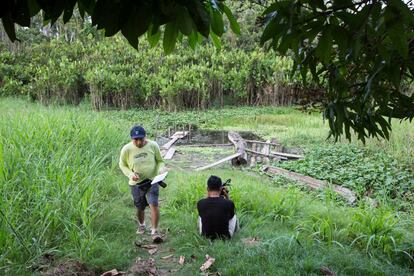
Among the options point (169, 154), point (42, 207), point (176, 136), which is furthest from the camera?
point (176, 136)

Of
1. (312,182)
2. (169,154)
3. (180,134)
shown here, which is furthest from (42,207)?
(180,134)

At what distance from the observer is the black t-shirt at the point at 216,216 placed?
13.3 feet

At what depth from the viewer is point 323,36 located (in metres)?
1.21

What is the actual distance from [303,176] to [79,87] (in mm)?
14264

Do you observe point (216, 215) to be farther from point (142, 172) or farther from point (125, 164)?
point (125, 164)

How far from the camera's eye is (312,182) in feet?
24.5

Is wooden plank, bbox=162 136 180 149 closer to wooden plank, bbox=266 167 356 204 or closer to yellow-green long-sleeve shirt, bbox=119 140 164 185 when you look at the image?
wooden plank, bbox=266 167 356 204

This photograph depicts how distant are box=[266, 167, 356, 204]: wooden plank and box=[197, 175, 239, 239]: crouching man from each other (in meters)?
2.92

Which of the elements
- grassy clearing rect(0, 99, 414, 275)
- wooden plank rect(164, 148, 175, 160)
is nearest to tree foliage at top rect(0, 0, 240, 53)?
grassy clearing rect(0, 99, 414, 275)

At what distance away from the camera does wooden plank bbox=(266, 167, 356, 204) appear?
6.62 m

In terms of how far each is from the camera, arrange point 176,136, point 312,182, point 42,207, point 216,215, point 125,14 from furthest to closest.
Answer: point 176,136 → point 312,182 → point 216,215 → point 42,207 → point 125,14

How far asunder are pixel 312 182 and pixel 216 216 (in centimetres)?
386

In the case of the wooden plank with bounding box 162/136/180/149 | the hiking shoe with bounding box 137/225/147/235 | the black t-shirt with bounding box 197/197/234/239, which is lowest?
the wooden plank with bounding box 162/136/180/149

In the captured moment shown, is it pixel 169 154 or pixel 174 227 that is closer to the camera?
pixel 174 227
